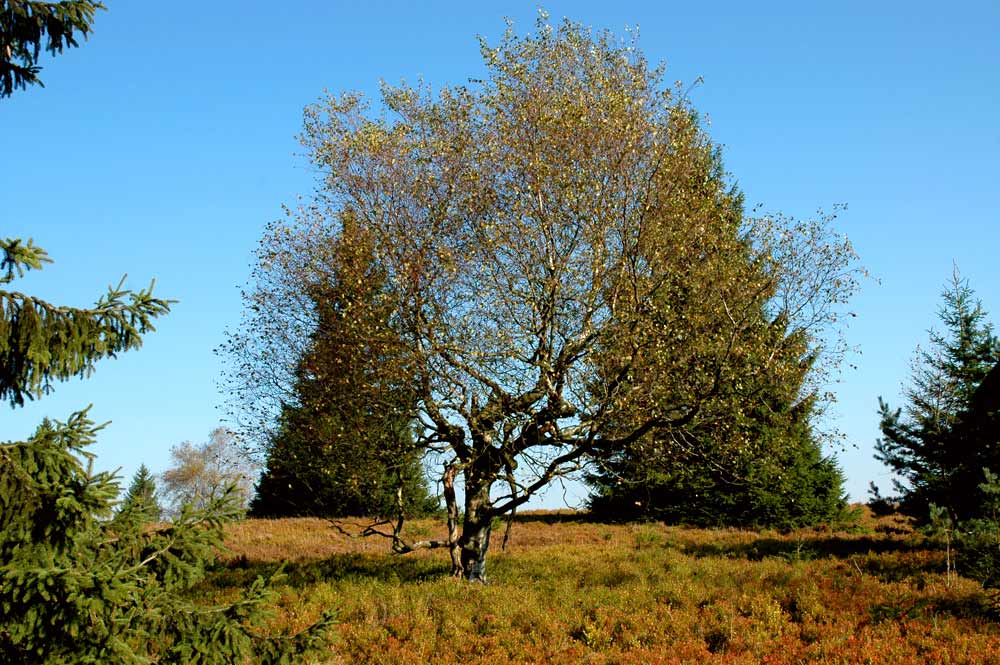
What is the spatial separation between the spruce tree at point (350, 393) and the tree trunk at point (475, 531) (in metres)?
1.84

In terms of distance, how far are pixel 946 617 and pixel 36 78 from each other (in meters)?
19.7

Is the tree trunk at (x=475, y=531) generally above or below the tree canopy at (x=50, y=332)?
below

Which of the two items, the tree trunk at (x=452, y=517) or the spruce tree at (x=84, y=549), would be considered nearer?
the spruce tree at (x=84, y=549)

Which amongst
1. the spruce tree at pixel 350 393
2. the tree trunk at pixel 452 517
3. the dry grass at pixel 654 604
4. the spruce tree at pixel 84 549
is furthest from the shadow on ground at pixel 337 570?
the spruce tree at pixel 84 549

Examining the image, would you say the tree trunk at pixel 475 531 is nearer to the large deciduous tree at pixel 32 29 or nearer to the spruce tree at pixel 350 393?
the spruce tree at pixel 350 393

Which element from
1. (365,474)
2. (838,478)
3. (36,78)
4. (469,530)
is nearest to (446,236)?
(365,474)

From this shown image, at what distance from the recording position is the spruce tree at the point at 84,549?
858 cm

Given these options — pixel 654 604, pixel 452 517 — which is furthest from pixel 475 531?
pixel 654 604

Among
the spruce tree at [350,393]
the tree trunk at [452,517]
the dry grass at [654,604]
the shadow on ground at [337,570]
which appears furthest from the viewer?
the shadow on ground at [337,570]

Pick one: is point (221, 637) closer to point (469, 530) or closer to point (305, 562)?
point (469, 530)

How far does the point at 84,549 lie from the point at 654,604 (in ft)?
42.7

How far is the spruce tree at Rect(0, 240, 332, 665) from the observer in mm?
8578

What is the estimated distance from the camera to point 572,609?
732 inches

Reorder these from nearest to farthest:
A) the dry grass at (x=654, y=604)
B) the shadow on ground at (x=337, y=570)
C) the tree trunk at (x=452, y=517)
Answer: the dry grass at (x=654, y=604) < the tree trunk at (x=452, y=517) < the shadow on ground at (x=337, y=570)
